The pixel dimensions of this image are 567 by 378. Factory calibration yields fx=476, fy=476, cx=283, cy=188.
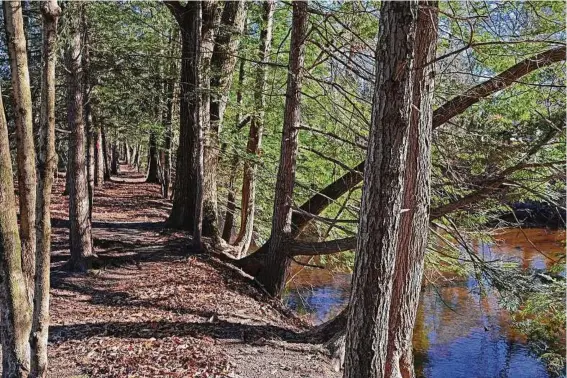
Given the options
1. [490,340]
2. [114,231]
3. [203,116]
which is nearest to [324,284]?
[490,340]

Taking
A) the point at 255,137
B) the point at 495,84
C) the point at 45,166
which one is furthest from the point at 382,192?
the point at 255,137

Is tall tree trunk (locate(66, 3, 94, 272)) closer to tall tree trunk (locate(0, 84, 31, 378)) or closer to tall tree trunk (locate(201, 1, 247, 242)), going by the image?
tall tree trunk (locate(201, 1, 247, 242))

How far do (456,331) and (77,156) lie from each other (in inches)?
401

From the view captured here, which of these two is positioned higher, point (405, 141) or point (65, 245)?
point (405, 141)

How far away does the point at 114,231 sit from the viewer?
10.7 metres

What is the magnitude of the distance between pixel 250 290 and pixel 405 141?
511cm

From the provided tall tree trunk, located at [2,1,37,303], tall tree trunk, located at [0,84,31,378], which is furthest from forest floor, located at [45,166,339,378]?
tall tree trunk, located at [2,1,37,303]

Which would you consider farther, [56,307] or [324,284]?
[324,284]

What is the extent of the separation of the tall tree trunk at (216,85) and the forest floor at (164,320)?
1081mm

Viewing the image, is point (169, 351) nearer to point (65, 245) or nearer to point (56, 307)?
point (56, 307)

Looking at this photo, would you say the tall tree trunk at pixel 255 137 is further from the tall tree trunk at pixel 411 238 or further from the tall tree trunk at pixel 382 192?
the tall tree trunk at pixel 382 192

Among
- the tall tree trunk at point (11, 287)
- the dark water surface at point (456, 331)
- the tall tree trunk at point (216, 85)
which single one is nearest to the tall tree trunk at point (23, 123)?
the tall tree trunk at point (11, 287)

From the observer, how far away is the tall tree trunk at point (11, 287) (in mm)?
3363

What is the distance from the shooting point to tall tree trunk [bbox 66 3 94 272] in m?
7.07
